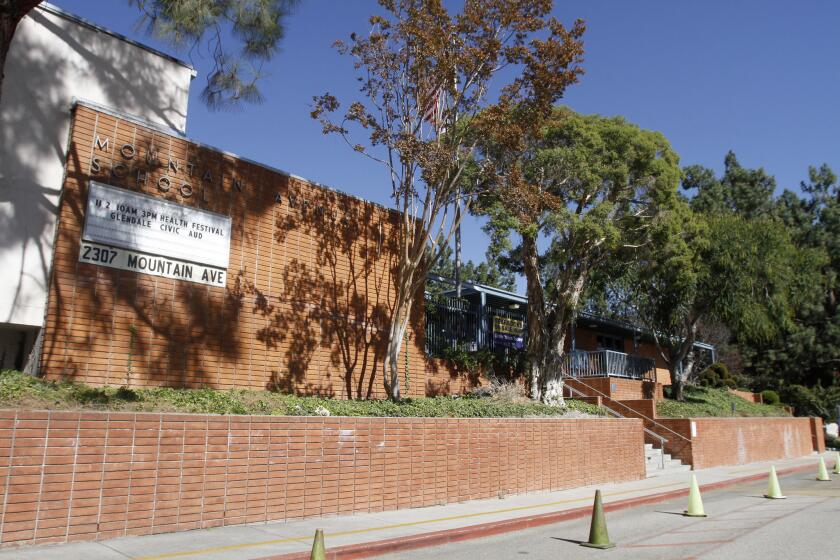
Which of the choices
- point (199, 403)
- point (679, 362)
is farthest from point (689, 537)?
point (679, 362)

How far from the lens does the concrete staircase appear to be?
65.4 feet

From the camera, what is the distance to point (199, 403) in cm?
1048

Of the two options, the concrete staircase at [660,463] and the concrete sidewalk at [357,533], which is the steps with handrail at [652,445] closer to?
the concrete staircase at [660,463]

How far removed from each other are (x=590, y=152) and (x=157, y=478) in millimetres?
14609

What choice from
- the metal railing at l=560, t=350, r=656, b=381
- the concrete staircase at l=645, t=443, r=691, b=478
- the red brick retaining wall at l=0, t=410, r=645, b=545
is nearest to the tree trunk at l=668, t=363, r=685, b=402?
the metal railing at l=560, t=350, r=656, b=381

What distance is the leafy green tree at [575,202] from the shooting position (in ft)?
60.8

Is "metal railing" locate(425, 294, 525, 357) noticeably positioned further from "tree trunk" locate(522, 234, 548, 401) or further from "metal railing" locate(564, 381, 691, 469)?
"metal railing" locate(564, 381, 691, 469)

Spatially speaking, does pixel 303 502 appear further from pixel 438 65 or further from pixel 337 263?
pixel 438 65

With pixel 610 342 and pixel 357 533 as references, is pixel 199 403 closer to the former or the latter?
pixel 357 533

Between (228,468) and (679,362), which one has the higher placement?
(679,362)

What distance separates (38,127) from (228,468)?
748cm

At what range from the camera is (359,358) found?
54.9 feet

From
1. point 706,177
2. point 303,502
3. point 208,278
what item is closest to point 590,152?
point 208,278

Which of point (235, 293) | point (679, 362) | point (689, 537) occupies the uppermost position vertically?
point (235, 293)
